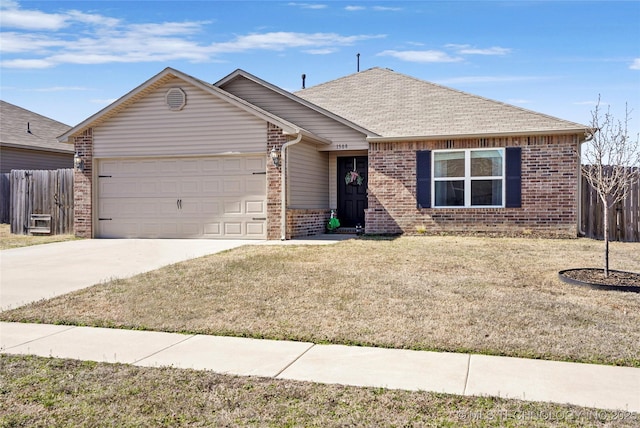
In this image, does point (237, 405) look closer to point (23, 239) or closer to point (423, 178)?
point (423, 178)

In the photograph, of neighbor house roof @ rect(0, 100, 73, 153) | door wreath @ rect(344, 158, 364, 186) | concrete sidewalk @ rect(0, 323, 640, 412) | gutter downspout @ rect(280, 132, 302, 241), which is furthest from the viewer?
neighbor house roof @ rect(0, 100, 73, 153)

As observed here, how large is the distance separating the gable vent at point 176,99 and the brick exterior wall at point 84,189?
2.61 metres

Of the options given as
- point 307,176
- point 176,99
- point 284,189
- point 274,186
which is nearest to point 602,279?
point 284,189

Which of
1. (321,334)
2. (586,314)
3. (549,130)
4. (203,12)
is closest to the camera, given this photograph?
(321,334)

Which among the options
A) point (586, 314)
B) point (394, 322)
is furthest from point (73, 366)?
point (586, 314)

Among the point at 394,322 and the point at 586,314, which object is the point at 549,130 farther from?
the point at 394,322

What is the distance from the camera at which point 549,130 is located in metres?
13.6

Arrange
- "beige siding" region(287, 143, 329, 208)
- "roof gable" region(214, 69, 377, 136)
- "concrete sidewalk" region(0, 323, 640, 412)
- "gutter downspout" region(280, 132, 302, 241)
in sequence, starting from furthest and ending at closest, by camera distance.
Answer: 1. "roof gable" region(214, 69, 377, 136)
2. "beige siding" region(287, 143, 329, 208)
3. "gutter downspout" region(280, 132, 302, 241)
4. "concrete sidewalk" region(0, 323, 640, 412)

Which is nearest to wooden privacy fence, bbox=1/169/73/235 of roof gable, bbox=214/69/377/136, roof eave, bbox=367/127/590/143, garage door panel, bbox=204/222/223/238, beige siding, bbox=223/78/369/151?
garage door panel, bbox=204/222/223/238

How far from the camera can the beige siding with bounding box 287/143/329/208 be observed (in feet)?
47.4

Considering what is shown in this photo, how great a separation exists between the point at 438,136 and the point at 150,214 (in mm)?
8218

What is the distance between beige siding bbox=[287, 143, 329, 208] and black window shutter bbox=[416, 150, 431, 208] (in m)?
3.07

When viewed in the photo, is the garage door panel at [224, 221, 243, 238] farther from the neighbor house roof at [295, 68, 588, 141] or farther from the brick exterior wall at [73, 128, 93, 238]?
the neighbor house roof at [295, 68, 588, 141]

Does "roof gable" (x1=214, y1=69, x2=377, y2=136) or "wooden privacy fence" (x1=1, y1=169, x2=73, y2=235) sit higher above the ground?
"roof gable" (x1=214, y1=69, x2=377, y2=136)
